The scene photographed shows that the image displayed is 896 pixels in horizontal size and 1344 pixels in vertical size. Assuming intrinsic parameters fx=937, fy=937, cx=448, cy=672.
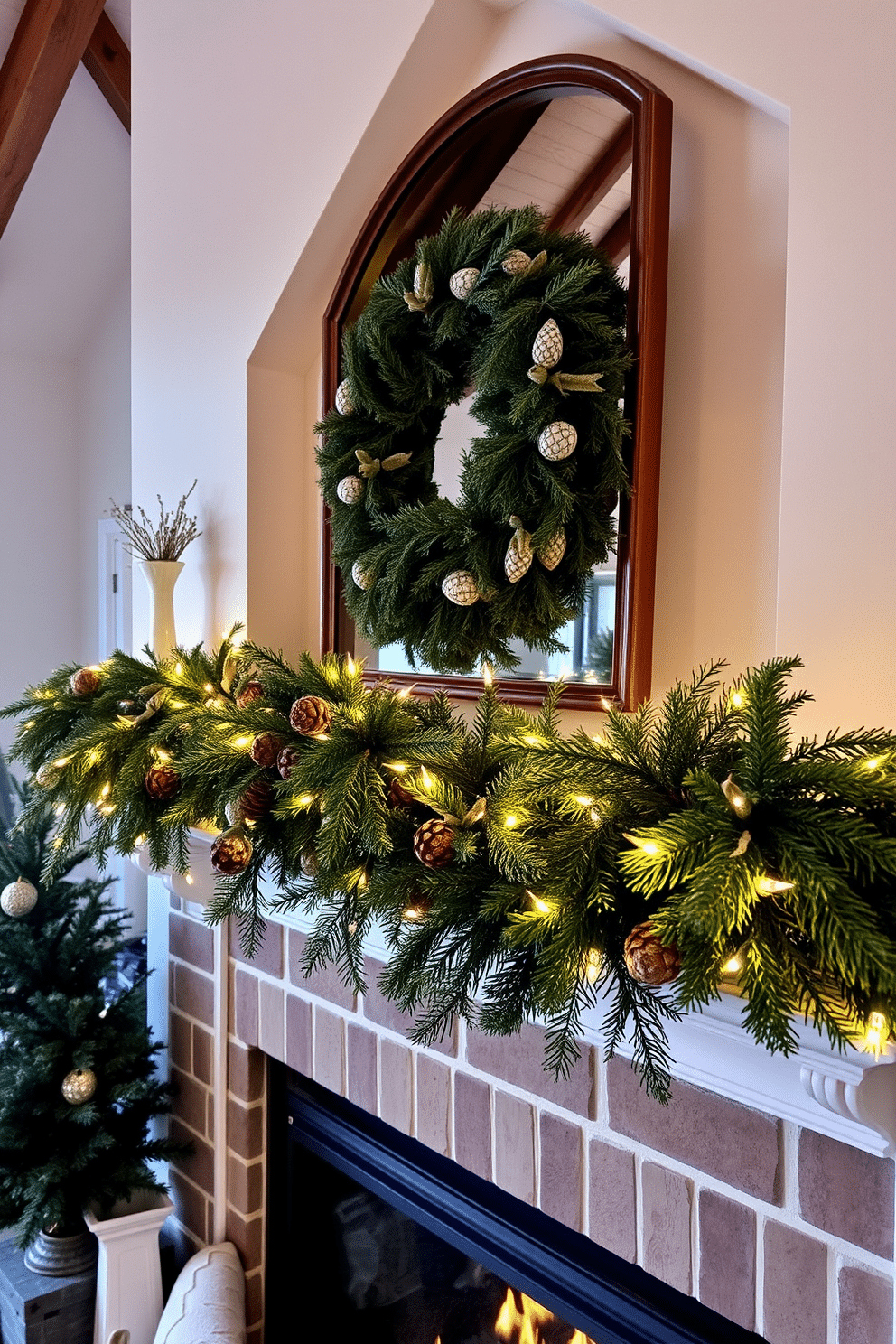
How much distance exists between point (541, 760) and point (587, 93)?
0.88 meters

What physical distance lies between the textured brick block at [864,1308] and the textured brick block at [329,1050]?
78 centimetres

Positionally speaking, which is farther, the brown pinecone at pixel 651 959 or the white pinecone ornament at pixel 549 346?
the white pinecone ornament at pixel 549 346

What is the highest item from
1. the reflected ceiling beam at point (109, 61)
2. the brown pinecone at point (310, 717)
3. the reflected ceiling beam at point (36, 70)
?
the reflected ceiling beam at point (109, 61)

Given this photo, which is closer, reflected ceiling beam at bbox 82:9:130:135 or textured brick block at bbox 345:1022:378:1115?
textured brick block at bbox 345:1022:378:1115

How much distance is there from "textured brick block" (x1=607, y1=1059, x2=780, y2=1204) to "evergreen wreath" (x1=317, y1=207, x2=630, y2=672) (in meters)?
0.53

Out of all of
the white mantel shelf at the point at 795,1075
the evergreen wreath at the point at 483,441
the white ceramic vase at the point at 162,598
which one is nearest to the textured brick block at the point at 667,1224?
the white mantel shelf at the point at 795,1075

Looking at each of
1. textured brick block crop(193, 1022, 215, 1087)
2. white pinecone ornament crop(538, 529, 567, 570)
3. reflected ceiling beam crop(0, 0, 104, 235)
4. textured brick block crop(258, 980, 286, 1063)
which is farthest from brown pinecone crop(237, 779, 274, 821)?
reflected ceiling beam crop(0, 0, 104, 235)

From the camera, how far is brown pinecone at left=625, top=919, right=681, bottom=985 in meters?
0.66

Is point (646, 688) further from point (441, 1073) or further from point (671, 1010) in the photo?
point (441, 1073)

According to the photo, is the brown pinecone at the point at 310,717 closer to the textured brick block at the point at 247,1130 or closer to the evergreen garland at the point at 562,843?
the evergreen garland at the point at 562,843

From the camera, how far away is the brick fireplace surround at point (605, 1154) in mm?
852

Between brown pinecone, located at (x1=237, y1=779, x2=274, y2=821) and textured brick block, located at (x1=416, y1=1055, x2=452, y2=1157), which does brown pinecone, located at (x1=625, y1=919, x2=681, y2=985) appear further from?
textured brick block, located at (x1=416, y1=1055, x2=452, y2=1157)

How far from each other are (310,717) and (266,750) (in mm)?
73

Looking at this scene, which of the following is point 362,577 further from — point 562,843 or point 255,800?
point 562,843
